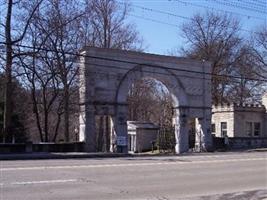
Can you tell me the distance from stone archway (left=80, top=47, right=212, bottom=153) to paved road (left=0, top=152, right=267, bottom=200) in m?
17.4

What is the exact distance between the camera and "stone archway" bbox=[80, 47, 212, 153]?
1444 inches

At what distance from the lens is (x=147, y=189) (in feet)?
45.1

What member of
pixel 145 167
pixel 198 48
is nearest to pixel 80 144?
pixel 145 167

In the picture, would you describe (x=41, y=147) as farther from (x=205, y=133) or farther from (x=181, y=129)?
(x=205, y=133)

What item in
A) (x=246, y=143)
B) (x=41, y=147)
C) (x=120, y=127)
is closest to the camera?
(x=41, y=147)

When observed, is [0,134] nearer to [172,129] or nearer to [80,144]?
[80,144]

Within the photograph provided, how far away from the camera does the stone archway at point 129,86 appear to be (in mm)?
36688

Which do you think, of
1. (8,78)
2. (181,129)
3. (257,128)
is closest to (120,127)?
(181,129)

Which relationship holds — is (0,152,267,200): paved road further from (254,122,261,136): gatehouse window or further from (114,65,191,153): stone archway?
(254,122,261,136): gatehouse window

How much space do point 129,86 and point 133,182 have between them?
2408 cm

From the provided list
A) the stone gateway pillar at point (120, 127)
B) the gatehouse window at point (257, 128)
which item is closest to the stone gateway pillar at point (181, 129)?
the stone gateway pillar at point (120, 127)

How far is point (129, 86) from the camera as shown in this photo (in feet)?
127

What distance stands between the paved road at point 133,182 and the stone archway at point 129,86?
57.1 ft

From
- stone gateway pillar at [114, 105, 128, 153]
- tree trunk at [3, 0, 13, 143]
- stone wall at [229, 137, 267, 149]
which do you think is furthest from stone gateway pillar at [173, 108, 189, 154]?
tree trunk at [3, 0, 13, 143]
